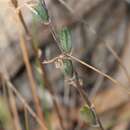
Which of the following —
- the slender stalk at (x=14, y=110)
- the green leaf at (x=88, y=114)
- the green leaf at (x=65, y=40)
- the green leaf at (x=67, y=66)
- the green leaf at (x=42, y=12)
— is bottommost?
the slender stalk at (x=14, y=110)

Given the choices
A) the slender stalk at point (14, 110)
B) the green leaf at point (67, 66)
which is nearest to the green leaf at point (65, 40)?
the green leaf at point (67, 66)

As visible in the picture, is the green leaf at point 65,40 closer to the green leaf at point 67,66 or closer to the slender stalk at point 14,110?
the green leaf at point 67,66

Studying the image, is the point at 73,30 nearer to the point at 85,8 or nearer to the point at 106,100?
the point at 85,8

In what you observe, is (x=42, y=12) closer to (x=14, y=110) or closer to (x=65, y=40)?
(x=65, y=40)

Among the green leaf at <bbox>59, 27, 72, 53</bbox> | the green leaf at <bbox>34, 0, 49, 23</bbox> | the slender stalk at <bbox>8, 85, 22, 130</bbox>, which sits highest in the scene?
the green leaf at <bbox>34, 0, 49, 23</bbox>

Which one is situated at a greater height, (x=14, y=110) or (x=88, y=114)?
(x=88, y=114)

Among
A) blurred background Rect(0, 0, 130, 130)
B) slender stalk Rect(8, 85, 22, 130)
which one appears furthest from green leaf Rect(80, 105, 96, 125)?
blurred background Rect(0, 0, 130, 130)

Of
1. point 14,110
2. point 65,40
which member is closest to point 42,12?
point 65,40

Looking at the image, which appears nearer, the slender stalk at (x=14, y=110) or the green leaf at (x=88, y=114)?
the green leaf at (x=88, y=114)

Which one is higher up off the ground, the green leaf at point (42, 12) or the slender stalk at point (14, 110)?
the green leaf at point (42, 12)

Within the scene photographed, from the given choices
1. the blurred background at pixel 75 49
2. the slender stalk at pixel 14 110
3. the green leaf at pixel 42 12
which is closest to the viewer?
the green leaf at pixel 42 12

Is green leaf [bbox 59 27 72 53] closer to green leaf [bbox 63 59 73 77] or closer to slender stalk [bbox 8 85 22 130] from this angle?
green leaf [bbox 63 59 73 77]

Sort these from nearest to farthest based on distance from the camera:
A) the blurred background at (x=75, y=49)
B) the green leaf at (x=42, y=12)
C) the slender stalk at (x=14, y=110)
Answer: the green leaf at (x=42, y=12) < the slender stalk at (x=14, y=110) < the blurred background at (x=75, y=49)

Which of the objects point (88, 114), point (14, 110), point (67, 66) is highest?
point (67, 66)
